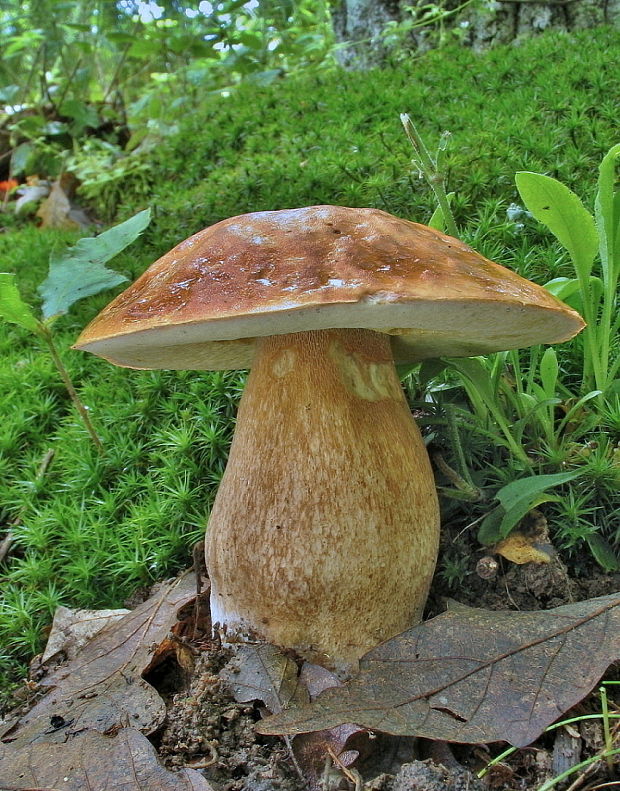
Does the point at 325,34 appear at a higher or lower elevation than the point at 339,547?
higher

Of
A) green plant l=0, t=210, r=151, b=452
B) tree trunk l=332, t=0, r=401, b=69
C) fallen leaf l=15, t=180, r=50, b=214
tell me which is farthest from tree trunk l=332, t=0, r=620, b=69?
green plant l=0, t=210, r=151, b=452

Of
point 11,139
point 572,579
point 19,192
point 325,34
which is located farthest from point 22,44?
point 572,579

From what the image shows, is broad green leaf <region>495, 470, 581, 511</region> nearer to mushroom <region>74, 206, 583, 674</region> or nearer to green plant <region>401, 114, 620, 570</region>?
green plant <region>401, 114, 620, 570</region>

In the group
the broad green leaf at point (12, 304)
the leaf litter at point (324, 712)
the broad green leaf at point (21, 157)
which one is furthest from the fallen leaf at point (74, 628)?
the broad green leaf at point (21, 157)

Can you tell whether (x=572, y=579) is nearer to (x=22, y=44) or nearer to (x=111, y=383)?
(x=111, y=383)

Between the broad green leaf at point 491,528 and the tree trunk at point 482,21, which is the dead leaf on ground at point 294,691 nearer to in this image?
the broad green leaf at point 491,528

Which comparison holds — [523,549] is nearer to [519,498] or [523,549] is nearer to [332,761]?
[519,498]

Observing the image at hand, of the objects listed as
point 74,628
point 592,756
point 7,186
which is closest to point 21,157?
point 7,186
